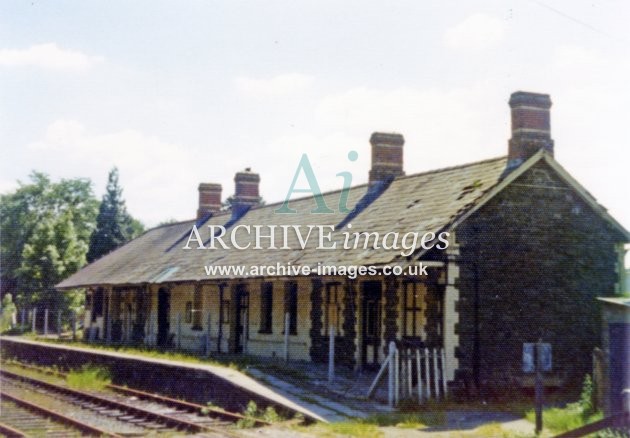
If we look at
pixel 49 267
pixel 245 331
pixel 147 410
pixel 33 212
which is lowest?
pixel 147 410

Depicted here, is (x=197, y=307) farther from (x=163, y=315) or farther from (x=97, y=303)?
(x=97, y=303)

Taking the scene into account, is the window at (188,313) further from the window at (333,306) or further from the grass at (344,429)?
the grass at (344,429)

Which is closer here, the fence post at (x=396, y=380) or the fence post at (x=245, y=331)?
the fence post at (x=396, y=380)

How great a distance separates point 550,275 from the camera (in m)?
16.1

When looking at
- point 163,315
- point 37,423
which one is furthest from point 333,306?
point 163,315

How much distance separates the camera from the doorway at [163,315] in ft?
90.1

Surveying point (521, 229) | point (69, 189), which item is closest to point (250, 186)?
point (521, 229)

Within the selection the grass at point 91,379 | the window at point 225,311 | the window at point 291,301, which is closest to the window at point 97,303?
the window at point 225,311

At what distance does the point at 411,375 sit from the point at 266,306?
808 centimetres

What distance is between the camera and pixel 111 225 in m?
60.5

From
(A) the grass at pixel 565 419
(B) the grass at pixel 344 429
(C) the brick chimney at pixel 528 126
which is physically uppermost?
(C) the brick chimney at pixel 528 126

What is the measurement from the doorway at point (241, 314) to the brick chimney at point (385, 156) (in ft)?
17.4

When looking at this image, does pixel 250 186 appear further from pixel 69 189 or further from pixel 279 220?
pixel 69 189

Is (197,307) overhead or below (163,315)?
overhead
